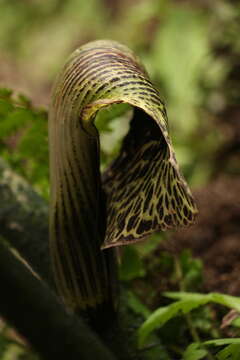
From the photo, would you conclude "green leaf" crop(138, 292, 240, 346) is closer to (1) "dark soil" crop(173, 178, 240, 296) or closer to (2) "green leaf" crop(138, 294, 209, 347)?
(2) "green leaf" crop(138, 294, 209, 347)

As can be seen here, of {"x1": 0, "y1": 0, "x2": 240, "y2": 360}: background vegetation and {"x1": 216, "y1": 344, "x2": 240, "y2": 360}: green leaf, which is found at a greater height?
{"x1": 216, "y1": 344, "x2": 240, "y2": 360}: green leaf

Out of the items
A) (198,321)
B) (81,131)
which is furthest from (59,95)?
(198,321)

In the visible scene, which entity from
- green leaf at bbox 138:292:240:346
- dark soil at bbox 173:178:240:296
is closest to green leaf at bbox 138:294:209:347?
green leaf at bbox 138:292:240:346

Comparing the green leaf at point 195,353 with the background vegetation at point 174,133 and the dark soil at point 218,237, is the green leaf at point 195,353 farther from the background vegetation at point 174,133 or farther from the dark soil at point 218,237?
the dark soil at point 218,237

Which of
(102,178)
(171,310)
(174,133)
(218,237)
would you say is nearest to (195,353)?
(171,310)

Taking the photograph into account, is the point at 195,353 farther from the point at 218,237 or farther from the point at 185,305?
the point at 218,237

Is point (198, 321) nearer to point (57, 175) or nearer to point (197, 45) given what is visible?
point (57, 175)

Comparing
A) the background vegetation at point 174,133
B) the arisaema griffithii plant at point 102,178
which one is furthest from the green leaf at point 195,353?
the arisaema griffithii plant at point 102,178
